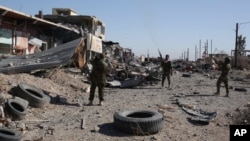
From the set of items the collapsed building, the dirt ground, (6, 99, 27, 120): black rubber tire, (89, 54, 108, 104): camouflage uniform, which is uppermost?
the collapsed building

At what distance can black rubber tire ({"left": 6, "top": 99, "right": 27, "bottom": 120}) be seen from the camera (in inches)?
340

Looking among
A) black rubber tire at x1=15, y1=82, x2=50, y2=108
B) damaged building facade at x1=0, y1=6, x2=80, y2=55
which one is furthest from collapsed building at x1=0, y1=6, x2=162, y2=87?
black rubber tire at x1=15, y1=82, x2=50, y2=108

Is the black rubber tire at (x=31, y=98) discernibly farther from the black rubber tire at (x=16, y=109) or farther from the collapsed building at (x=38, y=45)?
the collapsed building at (x=38, y=45)

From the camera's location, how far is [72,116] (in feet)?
31.7

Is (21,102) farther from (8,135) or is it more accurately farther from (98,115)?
(8,135)

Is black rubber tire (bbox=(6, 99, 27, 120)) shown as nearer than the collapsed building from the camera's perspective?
Yes

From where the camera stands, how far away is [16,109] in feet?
29.3

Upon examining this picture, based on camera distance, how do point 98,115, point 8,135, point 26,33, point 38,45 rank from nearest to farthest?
point 8,135, point 98,115, point 26,33, point 38,45

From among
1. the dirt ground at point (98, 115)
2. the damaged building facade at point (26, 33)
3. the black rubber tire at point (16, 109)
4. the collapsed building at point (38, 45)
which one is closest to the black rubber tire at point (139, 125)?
the dirt ground at point (98, 115)

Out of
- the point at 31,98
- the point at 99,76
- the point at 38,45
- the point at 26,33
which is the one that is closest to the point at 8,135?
the point at 31,98

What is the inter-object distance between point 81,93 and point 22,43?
352 inches

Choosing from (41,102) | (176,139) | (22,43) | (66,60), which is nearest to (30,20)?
(22,43)

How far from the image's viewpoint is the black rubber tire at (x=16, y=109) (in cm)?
862

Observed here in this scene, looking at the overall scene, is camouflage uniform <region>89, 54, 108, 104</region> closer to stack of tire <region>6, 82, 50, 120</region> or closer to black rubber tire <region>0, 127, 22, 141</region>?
stack of tire <region>6, 82, 50, 120</region>
